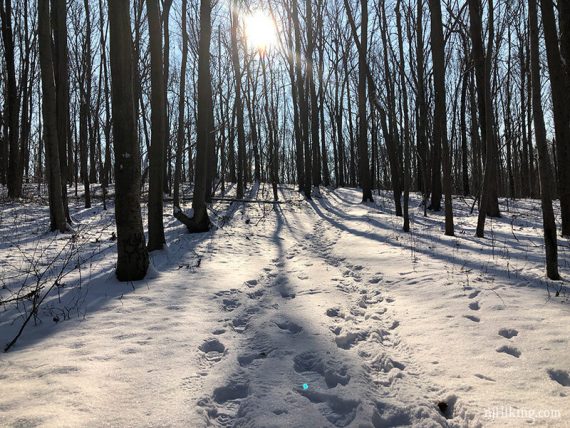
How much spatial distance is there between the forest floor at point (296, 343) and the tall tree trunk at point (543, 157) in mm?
326

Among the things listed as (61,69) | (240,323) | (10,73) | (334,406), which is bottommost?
(334,406)

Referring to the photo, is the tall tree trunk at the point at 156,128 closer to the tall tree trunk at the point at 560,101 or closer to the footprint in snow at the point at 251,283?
the footprint in snow at the point at 251,283

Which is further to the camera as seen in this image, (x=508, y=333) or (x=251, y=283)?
(x=251, y=283)

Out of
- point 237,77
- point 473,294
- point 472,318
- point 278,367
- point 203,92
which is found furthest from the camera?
point 237,77

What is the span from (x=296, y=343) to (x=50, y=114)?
28.4 feet

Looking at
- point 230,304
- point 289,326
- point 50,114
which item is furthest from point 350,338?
point 50,114

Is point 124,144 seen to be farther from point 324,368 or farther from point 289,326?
point 324,368

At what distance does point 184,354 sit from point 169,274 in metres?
2.76

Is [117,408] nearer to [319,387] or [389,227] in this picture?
[319,387]

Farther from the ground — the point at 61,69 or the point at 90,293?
the point at 61,69

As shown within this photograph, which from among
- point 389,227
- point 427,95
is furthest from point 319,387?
point 427,95

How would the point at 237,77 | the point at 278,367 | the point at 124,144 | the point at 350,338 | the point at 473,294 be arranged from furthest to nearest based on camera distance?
1. the point at 237,77
2. the point at 124,144
3. the point at 473,294
4. the point at 350,338
5. the point at 278,367

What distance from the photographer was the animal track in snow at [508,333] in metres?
3.29

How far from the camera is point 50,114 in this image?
8.85 m
